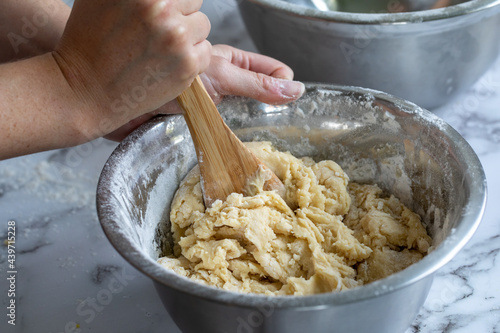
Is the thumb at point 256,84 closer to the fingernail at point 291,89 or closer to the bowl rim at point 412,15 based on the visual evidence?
the fingernail at point 291,89

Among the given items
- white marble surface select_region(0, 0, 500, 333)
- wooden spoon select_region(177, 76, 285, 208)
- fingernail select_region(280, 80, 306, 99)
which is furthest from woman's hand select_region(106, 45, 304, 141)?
white marble surface select_region(0, 0, 500, 333)

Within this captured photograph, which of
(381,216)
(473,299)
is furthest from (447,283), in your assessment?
(381,216)

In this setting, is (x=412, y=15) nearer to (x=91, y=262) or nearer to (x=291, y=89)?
(x=291, y=89)

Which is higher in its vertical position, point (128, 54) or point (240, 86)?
point (128, 54)

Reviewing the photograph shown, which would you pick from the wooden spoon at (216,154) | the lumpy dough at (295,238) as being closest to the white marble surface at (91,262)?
the lumpy dough at (295,238)

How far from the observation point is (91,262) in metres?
1.11

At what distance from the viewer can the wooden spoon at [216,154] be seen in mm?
958

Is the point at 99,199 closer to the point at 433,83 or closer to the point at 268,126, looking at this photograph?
the point at 268,126

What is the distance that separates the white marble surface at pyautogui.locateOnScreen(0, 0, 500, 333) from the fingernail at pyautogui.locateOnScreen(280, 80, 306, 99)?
0.44 m

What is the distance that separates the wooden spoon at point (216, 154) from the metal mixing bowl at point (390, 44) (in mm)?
364

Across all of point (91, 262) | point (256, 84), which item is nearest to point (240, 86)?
point (256, 84)

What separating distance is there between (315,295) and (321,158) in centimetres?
50

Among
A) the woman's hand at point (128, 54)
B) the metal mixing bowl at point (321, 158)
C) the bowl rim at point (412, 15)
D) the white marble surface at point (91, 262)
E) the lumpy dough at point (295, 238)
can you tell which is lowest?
the white marble surface at point (91, 262)

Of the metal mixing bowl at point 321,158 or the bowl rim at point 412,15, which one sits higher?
the bowl rim at point 412,15
